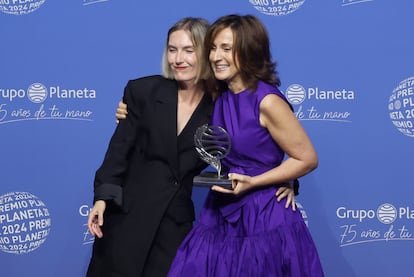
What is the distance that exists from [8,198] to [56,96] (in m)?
0.44

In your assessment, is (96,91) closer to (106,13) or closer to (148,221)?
(106,13)

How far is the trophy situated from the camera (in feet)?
5.58

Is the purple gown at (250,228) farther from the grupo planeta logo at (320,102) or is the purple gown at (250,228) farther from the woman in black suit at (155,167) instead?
the grupo planeta logo at (320,102)

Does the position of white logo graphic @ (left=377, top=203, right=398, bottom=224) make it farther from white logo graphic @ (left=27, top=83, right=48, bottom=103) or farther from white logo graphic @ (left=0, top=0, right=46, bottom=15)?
→ white logo graphic @ (left=0, top=0, right=46, bottom=15)

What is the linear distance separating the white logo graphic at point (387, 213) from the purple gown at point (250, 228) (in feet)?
2.88

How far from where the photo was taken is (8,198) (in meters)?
2.66

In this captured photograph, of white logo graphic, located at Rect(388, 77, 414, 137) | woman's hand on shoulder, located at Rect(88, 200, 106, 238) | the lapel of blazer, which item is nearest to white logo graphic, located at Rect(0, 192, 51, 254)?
woman's hand on shoulder, located at Rect(88, 200, 106, 238)

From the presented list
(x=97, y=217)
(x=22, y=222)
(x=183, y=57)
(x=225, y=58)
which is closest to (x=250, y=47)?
(x=225, y=58)

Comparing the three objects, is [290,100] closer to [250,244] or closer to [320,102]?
[320,102]

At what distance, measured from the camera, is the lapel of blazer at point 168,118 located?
1899mm

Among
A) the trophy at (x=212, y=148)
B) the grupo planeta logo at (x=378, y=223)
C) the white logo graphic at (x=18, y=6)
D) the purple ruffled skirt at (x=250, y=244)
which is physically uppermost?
the white logo graphic at (x=18, y=6)

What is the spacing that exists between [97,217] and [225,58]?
0.58 m

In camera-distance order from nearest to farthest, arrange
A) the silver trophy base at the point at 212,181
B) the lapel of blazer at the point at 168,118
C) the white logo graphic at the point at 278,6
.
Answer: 1. the silver trophy base at the point at 212,181
2. the lapel of blazer at the point at 168,118
3. the white logo graphic at the point at 278,6

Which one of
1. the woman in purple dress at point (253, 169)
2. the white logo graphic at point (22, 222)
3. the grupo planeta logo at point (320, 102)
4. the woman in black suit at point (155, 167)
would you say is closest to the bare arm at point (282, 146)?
the woman in purple dress at point (253, 169)
